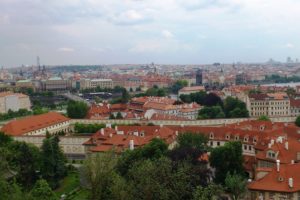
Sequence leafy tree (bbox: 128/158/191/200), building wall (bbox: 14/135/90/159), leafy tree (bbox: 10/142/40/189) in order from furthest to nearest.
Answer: building wall (bbox: 14/135/90/159) → leafy tree (bbox: 10/142/40/189) → leafy tree (bbox: 128/158/191/200)

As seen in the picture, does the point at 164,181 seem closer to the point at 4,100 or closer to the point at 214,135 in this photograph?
the point at 214,135

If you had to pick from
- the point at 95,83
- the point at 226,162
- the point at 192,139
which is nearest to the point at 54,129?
the point at 192,139

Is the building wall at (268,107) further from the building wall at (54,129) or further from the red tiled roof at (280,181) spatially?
the red tiled roof at (280,181)

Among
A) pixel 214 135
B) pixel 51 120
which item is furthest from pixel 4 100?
pixel 214 135

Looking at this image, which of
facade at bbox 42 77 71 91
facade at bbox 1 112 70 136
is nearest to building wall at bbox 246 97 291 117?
facade at bbox 1 112 70 136

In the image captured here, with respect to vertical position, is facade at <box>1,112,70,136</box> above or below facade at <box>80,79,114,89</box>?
above

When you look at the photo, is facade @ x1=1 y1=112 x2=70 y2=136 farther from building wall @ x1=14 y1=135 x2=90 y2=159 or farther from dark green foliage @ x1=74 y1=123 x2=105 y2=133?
building wall @ x1=14 y1=135 x2=90 y2=159

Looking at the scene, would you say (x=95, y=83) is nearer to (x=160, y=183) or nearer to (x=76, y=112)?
(x=76, y=112)
